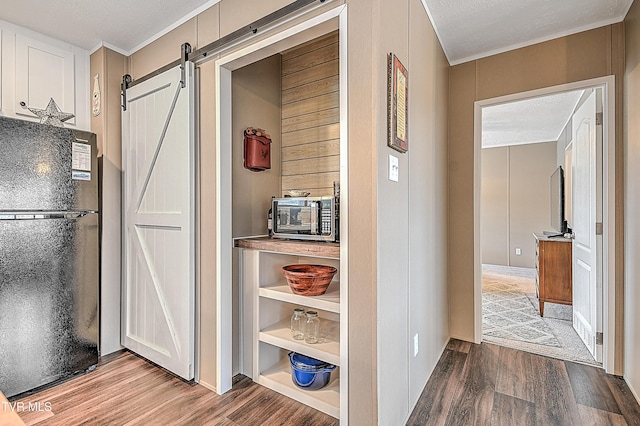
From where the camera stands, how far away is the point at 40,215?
88.7 inches

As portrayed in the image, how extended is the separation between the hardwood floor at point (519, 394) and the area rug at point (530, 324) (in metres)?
0.20

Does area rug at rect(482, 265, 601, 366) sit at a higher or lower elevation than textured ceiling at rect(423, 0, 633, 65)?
lower

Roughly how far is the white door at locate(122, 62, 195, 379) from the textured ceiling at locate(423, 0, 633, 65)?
1925 mm

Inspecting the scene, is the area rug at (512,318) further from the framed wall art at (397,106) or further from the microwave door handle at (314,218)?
the framed wall art at (397,106)

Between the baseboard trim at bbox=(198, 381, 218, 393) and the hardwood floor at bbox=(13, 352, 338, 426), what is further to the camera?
the baseboard trim at bbox=(198, 381, 218, 393)

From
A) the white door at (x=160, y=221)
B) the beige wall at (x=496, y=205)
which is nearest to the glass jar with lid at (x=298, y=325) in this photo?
the white door at (x=160, y=221)

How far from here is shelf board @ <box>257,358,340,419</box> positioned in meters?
1.99

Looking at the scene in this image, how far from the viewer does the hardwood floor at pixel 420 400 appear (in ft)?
6.37

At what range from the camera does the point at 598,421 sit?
1938 millimetres

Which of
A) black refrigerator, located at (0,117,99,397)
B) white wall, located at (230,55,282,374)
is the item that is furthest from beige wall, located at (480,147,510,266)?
black refrigerator, located at (0,117,99,397)

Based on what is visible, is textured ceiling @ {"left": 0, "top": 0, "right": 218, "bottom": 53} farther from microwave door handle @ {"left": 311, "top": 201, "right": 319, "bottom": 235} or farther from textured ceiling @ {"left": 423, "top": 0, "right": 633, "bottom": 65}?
textured ceiling @ {"left": 423, "top": 0, "right": 633, "bottom": 65}

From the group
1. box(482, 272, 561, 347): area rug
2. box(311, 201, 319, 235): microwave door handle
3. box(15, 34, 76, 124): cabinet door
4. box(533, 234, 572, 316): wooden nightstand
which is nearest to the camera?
box(311, 201, 319, 235): microwave door handle

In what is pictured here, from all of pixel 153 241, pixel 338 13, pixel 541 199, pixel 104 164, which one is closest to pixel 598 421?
pixel 338 13

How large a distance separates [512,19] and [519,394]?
2.63 metres
